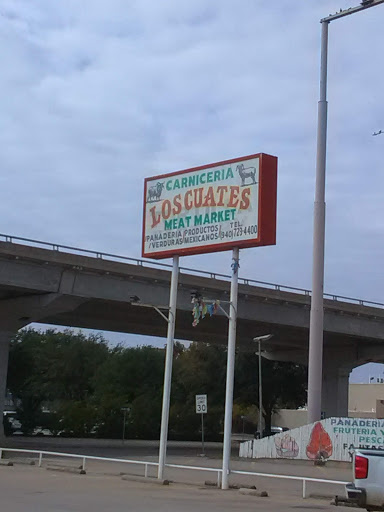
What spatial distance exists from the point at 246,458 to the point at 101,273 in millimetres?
12817

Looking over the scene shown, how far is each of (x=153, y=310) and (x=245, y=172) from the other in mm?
29646

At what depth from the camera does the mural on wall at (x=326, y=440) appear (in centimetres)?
3409

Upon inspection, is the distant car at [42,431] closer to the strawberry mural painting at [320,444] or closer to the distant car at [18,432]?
the distant car at [18,432]

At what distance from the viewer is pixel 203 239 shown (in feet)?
71.9

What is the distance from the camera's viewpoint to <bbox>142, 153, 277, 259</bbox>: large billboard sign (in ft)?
67.3

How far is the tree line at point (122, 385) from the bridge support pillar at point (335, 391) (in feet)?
30.8

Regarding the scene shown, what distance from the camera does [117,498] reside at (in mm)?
17188

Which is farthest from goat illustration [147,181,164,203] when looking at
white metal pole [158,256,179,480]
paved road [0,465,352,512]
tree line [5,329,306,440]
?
tree line [5,329,306,440]

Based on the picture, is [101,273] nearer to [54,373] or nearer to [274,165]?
[274,165]

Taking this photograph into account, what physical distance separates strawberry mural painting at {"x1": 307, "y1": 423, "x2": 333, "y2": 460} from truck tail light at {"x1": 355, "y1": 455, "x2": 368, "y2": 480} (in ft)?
78.6

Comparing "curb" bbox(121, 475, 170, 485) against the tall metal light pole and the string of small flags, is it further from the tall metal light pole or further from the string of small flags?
the tall metal light pole

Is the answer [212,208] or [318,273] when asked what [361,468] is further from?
[318,273]

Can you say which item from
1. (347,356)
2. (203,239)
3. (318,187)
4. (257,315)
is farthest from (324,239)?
(347,356)

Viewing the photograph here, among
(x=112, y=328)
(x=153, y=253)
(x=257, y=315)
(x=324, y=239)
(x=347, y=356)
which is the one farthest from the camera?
(x=347, y=356)
